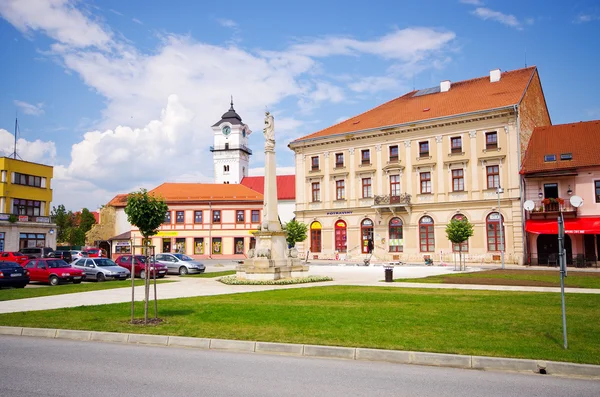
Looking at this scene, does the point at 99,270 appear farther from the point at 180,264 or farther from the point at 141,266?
the point at 180,264

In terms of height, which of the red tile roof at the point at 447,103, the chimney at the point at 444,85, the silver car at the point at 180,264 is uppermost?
the chimney at the point at 444,85

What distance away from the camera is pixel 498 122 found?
133 feet

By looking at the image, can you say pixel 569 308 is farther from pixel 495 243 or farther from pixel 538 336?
pixel 495 243

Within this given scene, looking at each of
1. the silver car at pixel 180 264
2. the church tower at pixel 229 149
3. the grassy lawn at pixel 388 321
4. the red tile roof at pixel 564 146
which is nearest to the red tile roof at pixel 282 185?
the church tower at pixel 229 149

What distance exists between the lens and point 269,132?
25.2 m

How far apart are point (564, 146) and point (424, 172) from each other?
11.2 m

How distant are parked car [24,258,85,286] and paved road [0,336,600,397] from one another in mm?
18211

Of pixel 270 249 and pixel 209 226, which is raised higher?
pixel 209 226

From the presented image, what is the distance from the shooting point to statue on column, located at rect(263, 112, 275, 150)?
24891mm

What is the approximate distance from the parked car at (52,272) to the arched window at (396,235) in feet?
90.6

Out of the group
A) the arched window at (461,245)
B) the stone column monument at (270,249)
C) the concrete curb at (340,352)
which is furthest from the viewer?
the arched window at (461,245)

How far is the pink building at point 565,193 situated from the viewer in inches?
1437

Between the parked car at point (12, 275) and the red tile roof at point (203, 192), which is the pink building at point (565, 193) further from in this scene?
the parked car at point (12, 275)

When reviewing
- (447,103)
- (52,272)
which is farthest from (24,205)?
(447,103)
